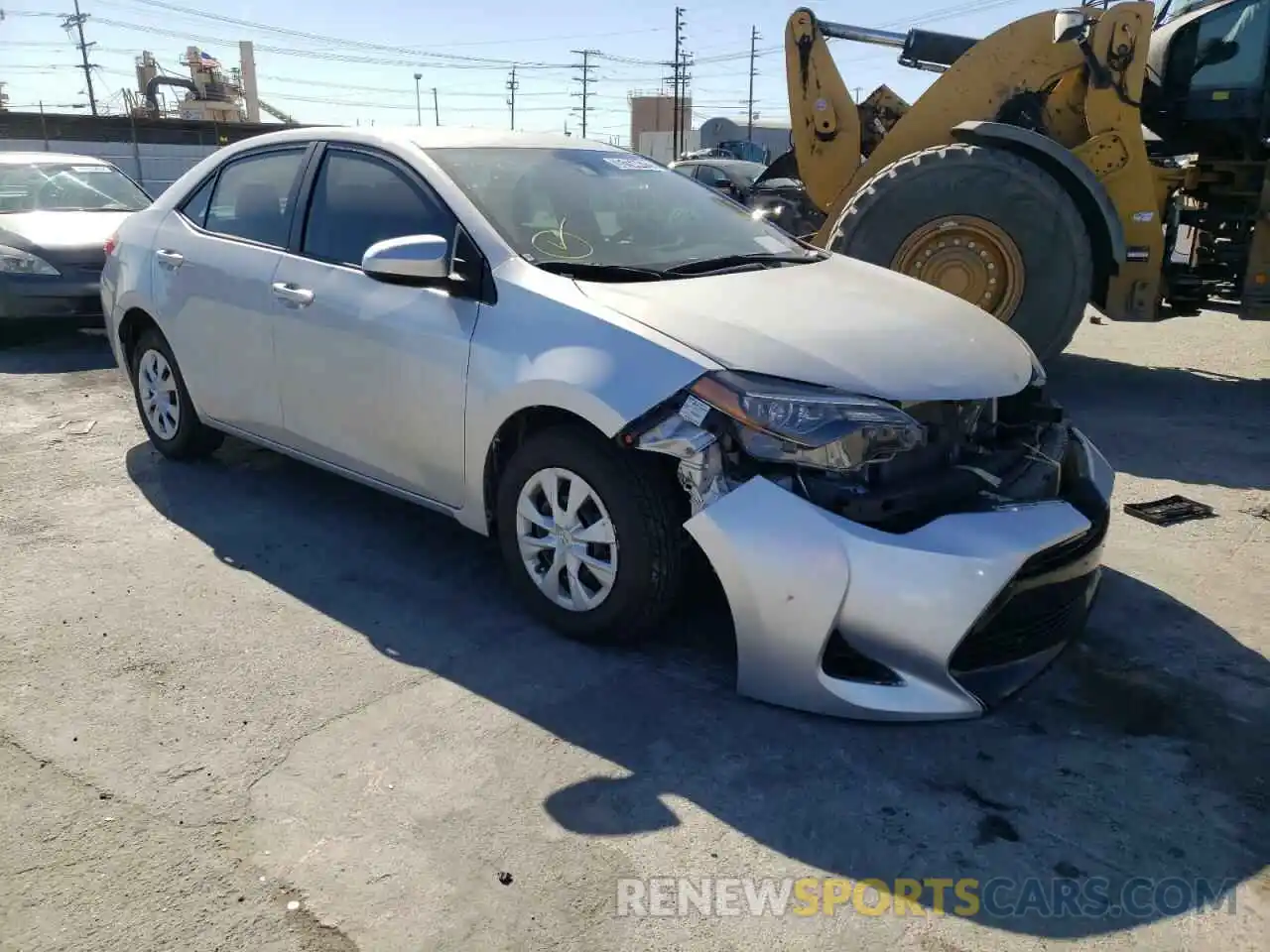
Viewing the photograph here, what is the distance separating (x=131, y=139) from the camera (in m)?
29.5

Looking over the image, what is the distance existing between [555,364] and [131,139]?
3181cm

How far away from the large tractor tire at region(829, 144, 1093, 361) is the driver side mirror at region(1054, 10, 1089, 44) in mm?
880

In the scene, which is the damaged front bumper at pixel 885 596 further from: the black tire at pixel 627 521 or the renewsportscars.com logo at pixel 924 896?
the renewsportscars.com logo at pixel 924 896

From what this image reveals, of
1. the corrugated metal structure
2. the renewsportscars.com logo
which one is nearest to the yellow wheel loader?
the renewsportscars.com logo

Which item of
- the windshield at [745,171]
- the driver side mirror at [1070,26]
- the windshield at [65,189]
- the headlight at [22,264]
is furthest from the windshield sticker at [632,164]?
the windshield at [745,171]

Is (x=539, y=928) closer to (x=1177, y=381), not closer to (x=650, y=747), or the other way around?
(x=650, y=747)

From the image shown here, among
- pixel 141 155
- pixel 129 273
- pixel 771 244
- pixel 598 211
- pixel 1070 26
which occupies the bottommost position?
pixel 141 155

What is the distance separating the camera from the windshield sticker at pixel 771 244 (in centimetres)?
403

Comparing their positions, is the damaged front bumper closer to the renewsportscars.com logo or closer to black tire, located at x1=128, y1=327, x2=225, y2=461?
the renewsportscars.com logo

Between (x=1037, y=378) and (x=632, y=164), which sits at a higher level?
(x=632, y=164)

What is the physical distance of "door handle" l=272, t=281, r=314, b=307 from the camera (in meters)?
3.97

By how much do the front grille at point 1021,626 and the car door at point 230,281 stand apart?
9.85 ft

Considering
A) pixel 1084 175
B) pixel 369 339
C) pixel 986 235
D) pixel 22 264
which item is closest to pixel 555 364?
pixel 369 339

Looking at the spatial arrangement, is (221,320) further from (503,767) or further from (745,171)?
(745,171)
